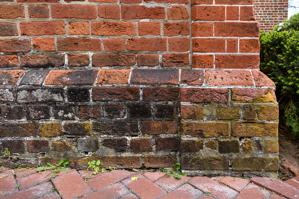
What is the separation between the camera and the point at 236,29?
A: 211cm

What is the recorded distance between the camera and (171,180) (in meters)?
2.16

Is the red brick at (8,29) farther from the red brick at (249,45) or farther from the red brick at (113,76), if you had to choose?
the red brick at (249,45)

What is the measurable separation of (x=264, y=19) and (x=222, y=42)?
877cm

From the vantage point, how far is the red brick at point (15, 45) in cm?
227

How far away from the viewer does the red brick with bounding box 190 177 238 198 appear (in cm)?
198

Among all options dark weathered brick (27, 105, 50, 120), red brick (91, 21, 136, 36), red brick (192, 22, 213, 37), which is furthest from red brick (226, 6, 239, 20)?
dark weathered brick (27, 105, 50, 120)

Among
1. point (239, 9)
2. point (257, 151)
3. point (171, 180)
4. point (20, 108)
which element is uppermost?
point (239, 9)

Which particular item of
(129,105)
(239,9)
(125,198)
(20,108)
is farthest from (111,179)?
(239,9)

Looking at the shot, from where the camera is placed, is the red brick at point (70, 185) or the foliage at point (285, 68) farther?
the foliage at point (285, 68)

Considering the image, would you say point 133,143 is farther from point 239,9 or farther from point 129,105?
point 239,9

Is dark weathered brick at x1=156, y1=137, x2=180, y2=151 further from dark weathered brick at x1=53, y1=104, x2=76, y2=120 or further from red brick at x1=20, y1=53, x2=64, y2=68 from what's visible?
red brick at x1=20, y1=53, x2=64, y2=68

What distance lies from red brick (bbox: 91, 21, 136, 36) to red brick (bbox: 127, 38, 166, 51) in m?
0.06

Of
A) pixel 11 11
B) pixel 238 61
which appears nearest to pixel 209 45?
pixel 238 61

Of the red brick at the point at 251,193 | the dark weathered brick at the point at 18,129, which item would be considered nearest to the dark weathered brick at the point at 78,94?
the dark weathered brick at the point at 18,129
